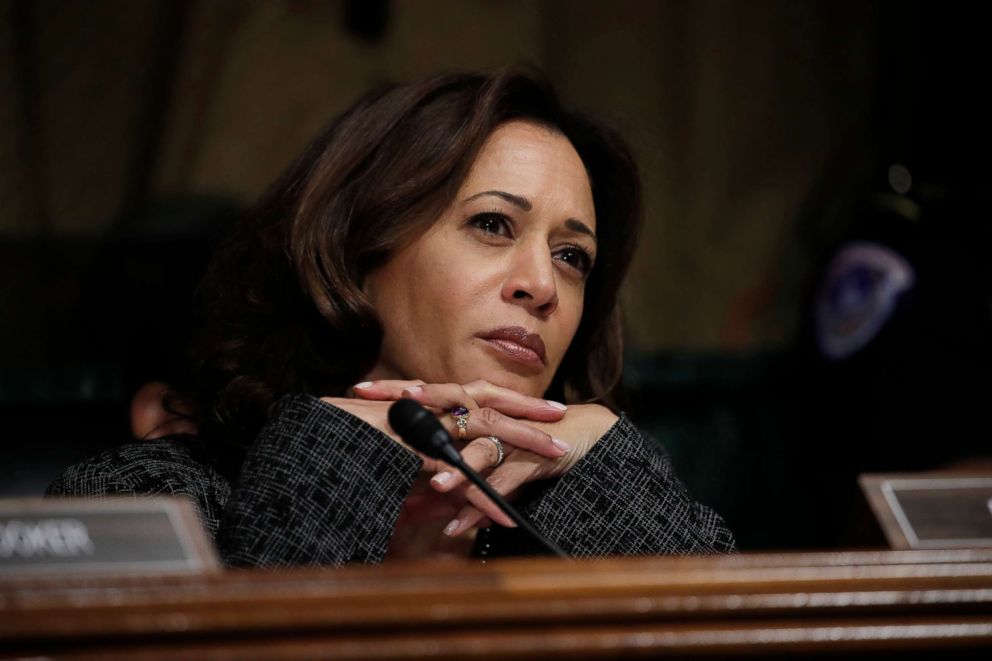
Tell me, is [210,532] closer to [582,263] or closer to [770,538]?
[582,263]

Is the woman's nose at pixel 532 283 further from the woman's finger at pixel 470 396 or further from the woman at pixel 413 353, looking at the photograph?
the woman's finger at pixel 470 396

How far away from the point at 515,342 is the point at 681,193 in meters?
1.02

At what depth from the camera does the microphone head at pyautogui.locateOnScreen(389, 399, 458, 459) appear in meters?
1.13

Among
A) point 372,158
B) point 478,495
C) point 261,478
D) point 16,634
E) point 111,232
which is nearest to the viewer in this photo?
point 16,634

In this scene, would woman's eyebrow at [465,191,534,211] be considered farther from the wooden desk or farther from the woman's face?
the wooden desk

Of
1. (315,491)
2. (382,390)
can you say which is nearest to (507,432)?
(382,390)

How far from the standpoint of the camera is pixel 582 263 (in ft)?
5.67

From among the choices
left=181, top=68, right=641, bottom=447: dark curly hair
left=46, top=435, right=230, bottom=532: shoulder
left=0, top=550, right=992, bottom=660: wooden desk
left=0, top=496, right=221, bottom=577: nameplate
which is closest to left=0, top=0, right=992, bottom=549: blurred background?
left=181, top=68, right=641, bottom=447: dark curly hair

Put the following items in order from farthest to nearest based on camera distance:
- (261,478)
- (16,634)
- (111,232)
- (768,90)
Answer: (768,90)
(111,232)
(261,478)
(16,634)

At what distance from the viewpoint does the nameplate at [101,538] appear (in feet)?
2.52

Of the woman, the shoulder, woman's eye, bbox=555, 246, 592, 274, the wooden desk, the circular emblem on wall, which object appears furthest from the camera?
the circular emblem on wall

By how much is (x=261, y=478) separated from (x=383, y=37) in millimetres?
1296

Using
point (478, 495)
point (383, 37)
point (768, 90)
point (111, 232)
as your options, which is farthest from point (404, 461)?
point (768, 90)

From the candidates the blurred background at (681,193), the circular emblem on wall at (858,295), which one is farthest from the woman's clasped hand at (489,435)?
the circular emblem on wall at (858,295)
